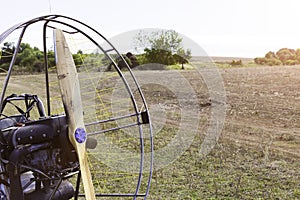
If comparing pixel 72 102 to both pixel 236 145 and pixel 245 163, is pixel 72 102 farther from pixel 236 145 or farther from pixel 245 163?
pixel 236 145

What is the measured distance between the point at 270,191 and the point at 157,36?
7746 millimetres

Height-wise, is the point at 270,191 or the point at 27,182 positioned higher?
the point at 27,182

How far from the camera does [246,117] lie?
10477mm

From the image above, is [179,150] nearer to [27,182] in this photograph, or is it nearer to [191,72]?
[27,182]

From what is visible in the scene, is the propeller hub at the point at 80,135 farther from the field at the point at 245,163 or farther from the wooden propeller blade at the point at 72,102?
the field at the point at 245,163

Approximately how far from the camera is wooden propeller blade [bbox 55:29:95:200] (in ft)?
8.95

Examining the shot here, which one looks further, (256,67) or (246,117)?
(256,67)

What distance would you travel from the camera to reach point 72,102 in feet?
9.13

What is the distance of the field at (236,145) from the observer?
556 cm

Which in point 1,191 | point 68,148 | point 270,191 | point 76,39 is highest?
point 76,39

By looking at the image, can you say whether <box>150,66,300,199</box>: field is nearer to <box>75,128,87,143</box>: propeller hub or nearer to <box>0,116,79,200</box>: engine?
<box>0,116,79,200</box>: engine

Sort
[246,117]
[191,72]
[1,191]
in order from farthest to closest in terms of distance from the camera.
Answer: [191,72] → [246,117] → [1,191]

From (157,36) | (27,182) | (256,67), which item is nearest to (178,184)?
(27,182)

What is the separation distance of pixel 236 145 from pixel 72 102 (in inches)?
210
